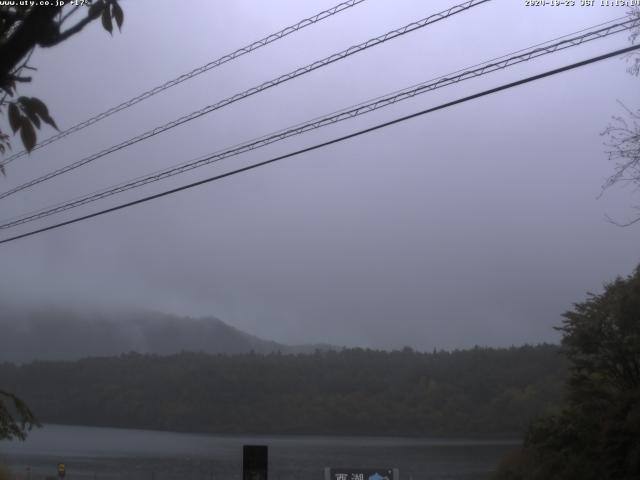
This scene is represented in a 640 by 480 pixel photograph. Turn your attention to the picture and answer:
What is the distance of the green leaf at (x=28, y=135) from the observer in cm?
386

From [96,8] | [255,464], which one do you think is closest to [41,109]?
[96,8]

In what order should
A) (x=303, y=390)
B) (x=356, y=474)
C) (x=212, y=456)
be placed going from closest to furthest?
1. (x=356, y=474)
2. (x=212, y=456)
3. (x=303, y=390)

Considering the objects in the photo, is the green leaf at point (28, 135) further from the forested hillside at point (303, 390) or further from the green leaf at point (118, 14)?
the forested hillside at point (303, 390)

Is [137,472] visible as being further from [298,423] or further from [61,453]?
[298,423]

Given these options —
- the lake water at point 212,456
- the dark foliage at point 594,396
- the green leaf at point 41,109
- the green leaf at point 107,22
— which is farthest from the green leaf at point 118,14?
the lake water at point 212,456

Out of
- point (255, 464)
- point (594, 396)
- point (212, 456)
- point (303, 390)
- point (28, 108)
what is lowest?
point (255, 464)

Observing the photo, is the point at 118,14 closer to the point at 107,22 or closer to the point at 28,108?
the point at 107,22

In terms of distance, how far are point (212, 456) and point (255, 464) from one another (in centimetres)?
4737

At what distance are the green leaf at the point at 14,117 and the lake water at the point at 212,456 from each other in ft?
88.6

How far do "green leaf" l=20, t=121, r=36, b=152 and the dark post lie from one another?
394 inches

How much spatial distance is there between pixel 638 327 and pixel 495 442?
133 ft

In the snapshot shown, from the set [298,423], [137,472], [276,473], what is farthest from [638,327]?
[298,423]

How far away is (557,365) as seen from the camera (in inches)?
2416

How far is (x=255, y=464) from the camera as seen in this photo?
515 inches
